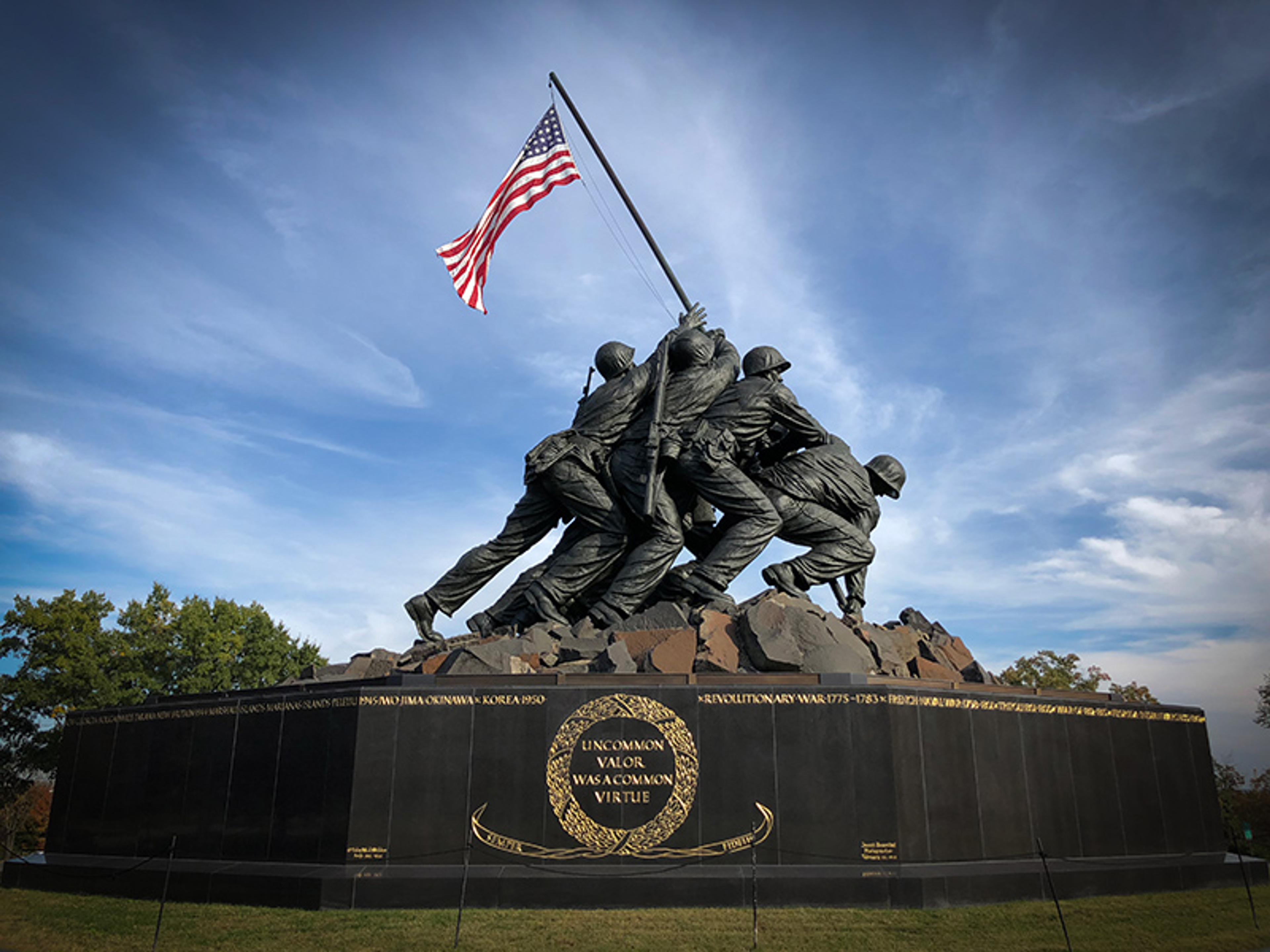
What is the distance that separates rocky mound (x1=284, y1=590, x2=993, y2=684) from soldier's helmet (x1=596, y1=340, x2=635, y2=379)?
12.4ft

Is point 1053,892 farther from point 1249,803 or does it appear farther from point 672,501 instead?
point 1249,803

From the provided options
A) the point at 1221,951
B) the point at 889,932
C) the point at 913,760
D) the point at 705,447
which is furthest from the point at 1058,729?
the point at 705,447

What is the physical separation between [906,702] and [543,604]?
5.29m

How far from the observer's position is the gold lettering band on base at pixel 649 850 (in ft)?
30.3

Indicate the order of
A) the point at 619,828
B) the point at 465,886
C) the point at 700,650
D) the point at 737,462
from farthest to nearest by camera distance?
the point at 737,462, the point at 700,650, the point at 619,828, the point at 465,886

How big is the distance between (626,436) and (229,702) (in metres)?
6.16

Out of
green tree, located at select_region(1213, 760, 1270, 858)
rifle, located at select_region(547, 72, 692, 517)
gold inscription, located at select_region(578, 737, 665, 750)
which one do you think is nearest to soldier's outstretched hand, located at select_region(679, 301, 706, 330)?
rifle, located at select_region(547, 72, 692, 517)

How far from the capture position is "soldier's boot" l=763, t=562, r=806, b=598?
13.0 meters

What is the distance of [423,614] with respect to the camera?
Result: 1361cm

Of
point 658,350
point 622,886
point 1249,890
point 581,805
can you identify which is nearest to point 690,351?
point 658,350

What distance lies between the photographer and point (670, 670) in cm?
1040

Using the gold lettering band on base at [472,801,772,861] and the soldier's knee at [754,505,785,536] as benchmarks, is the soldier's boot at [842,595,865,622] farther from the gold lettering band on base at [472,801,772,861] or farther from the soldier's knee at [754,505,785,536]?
the gold lettering band on base at [472,801,772,861]

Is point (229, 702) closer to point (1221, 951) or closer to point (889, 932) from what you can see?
point (889, 932)

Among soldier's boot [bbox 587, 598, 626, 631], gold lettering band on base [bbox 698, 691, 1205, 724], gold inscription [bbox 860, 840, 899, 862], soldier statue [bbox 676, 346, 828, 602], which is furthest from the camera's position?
soldier statue [bbox 676, 346, 828, 602]
